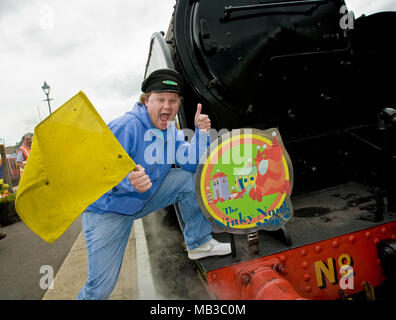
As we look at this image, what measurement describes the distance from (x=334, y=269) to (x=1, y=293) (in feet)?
10.5

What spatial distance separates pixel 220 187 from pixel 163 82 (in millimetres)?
785

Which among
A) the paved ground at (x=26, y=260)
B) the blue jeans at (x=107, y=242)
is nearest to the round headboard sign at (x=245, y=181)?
the blue jeans at (x=107, y=242)

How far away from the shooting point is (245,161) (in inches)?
48.6

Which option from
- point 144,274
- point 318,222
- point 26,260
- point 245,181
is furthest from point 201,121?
point 26,260

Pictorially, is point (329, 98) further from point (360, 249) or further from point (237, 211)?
point (237, 211)

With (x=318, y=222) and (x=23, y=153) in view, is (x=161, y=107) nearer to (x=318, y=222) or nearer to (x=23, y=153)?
(x=318, y=222)

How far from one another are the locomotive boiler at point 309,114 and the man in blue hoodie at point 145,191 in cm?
24

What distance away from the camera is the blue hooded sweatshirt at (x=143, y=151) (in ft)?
5.11

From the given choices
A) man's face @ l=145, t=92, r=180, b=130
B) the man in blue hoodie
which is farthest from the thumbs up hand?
man's face @ l=145, t=92, r=180, b=130

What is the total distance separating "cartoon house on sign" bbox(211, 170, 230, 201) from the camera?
1.21 meters

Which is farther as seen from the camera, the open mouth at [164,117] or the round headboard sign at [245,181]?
the open mouth at [164,117]

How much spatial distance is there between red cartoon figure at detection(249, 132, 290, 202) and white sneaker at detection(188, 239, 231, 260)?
0.49 m

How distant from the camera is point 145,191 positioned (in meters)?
1.50

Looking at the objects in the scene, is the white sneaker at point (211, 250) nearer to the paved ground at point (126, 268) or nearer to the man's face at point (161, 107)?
the paved ground at point (126, 268)
